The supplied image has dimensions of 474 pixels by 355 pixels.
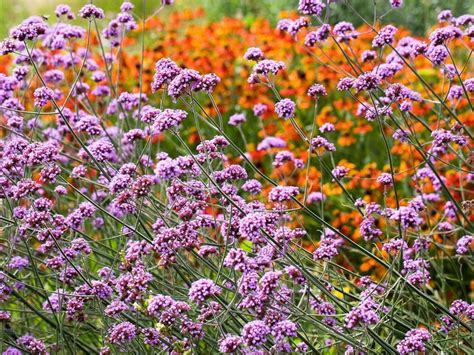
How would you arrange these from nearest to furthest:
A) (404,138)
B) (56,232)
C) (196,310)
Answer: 1. (56,232)
2. (196,310)
3. (404,138)

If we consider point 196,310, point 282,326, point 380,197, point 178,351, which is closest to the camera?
point 282,326

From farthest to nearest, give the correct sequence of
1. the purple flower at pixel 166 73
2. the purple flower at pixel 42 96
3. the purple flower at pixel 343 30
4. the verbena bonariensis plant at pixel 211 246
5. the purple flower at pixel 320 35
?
the purple flower at pixel 343 30, the purple flower at pixel 320 35, the purple flower at pixel 42 96, the purple flower at pixel 166 73, the verbena bonariensis plant at pixel 211 246

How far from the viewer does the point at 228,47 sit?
7430 millimetres

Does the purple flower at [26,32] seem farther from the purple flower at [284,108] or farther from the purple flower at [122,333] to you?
the purple flower at [122,333]

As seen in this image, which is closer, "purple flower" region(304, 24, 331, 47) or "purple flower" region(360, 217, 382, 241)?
"purple flower" region(360, 217, 382, 241)

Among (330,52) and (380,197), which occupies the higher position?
(330,52)

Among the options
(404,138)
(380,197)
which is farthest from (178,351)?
(380,197)

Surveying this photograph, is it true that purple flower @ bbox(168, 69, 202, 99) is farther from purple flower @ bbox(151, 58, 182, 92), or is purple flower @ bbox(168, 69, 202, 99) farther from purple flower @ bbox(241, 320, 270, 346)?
purple flower @ bbox(241, 320, 270, 346)

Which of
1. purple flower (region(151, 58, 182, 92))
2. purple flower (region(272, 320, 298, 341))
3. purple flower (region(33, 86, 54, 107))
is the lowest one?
purple flower (region(272, 320, 298, 341))

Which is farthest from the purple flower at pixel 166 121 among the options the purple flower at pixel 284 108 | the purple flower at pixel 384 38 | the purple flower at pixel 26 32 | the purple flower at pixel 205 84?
the purple flower at pixel 384 38

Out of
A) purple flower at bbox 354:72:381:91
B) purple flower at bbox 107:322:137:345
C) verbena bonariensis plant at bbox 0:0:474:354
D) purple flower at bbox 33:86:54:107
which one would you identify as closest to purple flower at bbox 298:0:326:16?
verbena bonariensis plant at bbox 0:0:474:354

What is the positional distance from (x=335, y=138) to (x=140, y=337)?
3.81 m

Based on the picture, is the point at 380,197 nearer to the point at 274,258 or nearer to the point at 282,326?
the point at 274,258

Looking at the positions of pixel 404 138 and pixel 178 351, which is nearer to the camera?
pixel 178 351
